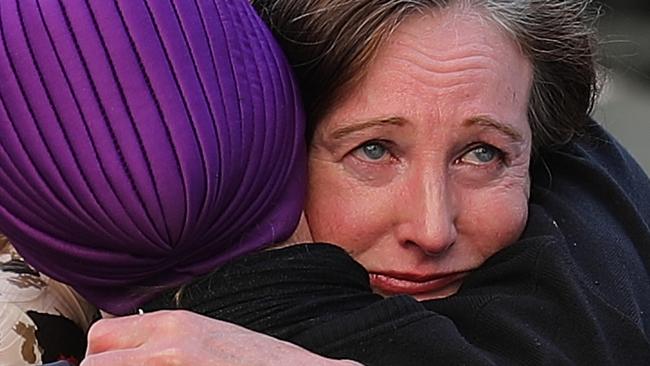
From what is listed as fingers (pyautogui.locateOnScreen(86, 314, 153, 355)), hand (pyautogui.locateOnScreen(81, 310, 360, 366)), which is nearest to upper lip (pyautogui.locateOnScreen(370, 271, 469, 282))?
hand (pyautogui.locateOnScreen(81, 310, 360, 366))

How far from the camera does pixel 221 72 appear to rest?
66.4 inches

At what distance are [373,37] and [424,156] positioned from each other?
0.57 ft

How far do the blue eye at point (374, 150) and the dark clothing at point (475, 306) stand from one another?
0.15 meters

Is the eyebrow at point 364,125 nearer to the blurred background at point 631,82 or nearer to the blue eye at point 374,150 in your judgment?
the blue eye at point 374,150

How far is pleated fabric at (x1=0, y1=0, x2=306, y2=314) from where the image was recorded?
63.9 inches

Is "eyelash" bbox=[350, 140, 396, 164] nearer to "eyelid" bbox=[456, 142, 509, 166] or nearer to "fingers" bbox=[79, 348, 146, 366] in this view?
"eyelid" bbox=[456, 142, 509, 166]

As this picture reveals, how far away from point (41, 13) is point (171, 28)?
0.51 ft

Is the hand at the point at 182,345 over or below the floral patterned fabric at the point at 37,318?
over

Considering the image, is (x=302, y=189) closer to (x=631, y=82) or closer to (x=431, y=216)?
(x=431, y=216)

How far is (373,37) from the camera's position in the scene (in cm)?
182

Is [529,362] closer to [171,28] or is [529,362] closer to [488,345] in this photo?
[488,345]

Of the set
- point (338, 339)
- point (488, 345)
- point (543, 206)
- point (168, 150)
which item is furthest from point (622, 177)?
point (168, 150)

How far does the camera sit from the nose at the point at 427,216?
179 centimetres

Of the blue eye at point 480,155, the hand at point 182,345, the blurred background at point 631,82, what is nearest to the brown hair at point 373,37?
the blue eye at point 480,155
